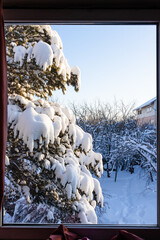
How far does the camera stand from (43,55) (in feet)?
4.31

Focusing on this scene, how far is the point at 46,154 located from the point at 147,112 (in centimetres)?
A: 61

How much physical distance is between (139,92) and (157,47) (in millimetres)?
256

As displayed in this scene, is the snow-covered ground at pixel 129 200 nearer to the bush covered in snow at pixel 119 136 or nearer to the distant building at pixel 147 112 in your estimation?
the bush covered in snow at pixel 119 136

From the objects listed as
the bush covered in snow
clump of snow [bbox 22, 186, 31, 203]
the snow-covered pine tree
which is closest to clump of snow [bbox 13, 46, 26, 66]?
the snow-covered pine tree

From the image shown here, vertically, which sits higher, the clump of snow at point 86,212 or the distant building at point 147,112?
the distant building at point 147,112

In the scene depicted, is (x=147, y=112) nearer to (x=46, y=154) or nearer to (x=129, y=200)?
(x=129, y=200)

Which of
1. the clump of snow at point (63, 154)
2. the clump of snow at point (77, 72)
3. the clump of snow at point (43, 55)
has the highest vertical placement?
the clump of snow at point (43, 55)

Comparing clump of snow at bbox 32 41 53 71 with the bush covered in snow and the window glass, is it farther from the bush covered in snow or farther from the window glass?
the bush covered in snow

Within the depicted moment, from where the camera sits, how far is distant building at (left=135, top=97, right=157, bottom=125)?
4.28ft

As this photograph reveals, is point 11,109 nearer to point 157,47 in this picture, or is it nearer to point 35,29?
point 35,29

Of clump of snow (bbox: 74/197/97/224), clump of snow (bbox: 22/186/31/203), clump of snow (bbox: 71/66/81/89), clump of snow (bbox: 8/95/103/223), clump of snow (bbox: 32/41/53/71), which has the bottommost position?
clump of snow (bbox: 74/197/97/224)

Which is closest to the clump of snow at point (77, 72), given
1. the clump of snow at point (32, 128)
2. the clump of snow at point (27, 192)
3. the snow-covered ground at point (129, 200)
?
the clump of snow at point (32, 128)

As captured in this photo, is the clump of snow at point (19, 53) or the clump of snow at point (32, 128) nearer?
the clump of snow at point (32, 128)

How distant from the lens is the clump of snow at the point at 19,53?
137 centimetres
